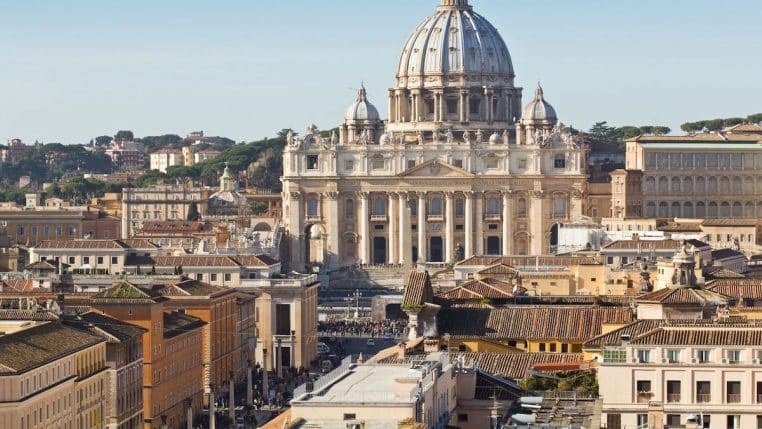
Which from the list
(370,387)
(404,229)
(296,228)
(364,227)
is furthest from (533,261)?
(364,227)

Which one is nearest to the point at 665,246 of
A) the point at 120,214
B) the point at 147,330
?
the point at 147,330

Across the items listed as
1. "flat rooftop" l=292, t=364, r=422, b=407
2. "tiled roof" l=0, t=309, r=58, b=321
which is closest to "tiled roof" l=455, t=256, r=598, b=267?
"tiled roof" l=0, t=309, r=58, b=321

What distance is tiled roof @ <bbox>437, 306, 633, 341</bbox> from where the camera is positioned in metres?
52.1

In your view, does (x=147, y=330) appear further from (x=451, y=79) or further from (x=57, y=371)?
(x=451, y=79)

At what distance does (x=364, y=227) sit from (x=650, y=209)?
59.0ft

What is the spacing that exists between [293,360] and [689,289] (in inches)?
1597

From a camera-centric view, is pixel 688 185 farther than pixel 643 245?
Yes

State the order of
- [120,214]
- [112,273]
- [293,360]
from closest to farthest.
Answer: [293,360] < [112,273] < [120,214]

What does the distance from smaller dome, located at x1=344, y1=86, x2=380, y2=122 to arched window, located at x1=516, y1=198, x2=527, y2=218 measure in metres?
21.7

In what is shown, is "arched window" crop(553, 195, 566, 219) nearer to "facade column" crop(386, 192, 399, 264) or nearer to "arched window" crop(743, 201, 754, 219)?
"facade column" crop(386, 192, 399, 264)

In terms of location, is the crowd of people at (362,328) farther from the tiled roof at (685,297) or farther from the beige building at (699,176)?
the beige building at (699,176)

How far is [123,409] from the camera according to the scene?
61.6 m

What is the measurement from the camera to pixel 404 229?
168500 millimetres

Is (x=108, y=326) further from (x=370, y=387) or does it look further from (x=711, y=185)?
(x=711, y=185)
